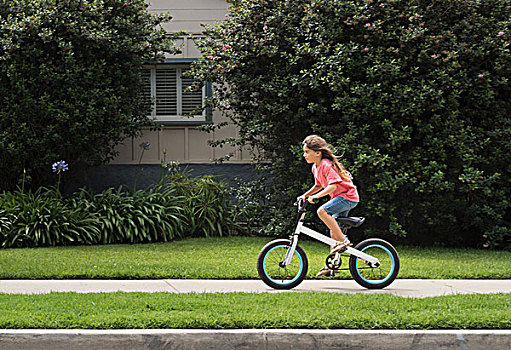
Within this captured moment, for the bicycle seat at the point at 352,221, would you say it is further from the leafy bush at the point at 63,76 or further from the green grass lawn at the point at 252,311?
the leafy bush at the point at 63,76

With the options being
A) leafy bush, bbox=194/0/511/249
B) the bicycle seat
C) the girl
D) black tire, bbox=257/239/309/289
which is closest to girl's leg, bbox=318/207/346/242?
the girl

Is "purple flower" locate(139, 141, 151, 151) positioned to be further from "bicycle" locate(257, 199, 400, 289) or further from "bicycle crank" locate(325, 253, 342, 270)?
"bicycle crank" locate(325, 253, 342, 270)

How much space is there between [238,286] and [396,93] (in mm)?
4489

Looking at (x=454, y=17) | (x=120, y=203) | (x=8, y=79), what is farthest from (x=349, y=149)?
(x=8, y=79)

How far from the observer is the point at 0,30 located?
36.5 feet

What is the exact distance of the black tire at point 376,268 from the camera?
6.93 meters

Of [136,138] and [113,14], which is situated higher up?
[113,14]

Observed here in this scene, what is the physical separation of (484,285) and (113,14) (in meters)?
8.10

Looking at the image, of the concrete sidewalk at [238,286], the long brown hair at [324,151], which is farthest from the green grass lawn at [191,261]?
the long brown hair at [324,151]

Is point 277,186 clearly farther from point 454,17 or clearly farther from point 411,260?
point 454,17

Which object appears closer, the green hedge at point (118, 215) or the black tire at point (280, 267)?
the black tire at point (280, 267)

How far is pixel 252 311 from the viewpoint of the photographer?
5457 millimetres

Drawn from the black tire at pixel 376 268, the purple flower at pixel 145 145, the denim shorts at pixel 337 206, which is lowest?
the black tire at pixel 376 268

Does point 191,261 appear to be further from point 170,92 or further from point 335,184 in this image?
point 170,92
